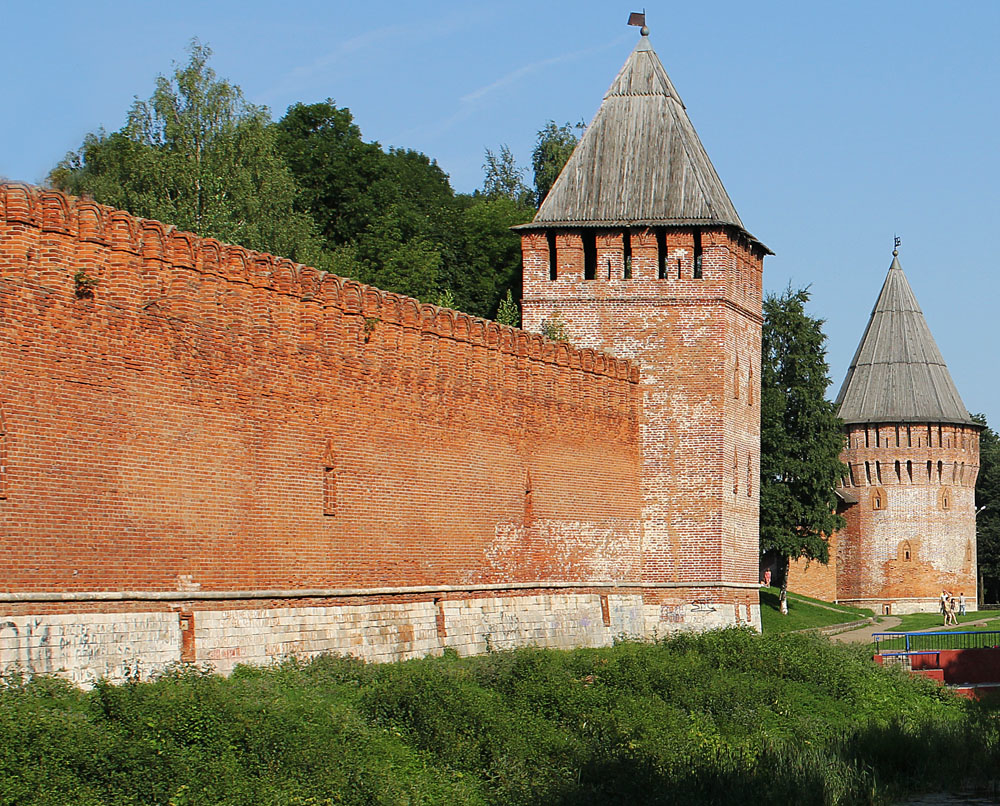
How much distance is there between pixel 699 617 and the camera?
65.0 feet

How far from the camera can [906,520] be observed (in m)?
44.1

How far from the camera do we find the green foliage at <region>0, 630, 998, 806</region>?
10.0m

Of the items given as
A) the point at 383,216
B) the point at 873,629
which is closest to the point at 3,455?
the point at 383,216

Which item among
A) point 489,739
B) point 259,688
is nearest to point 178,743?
point 259,688

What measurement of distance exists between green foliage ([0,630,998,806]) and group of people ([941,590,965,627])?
51.6 feet

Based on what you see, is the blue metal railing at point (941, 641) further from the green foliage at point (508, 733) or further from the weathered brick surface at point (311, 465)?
the green foliage at point (508, 733)

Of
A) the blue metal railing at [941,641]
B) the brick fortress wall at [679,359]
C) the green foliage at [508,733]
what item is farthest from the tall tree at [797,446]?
the green foliage at [508,733]

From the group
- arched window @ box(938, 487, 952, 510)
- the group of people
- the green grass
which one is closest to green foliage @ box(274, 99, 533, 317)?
the green grass

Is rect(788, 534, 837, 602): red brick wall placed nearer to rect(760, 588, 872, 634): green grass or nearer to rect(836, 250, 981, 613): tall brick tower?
rect(836, 250, 981, 613): tall brick tower

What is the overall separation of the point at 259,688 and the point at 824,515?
77.4 feet

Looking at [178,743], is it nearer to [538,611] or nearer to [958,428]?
[538,611]

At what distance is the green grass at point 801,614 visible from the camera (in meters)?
30.3

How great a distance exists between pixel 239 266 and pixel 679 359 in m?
8.07

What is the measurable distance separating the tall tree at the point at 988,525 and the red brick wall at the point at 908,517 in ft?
23.6
